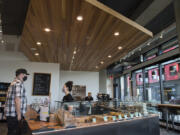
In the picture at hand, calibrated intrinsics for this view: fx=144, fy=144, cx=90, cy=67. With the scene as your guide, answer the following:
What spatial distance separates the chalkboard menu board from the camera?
6717 mm

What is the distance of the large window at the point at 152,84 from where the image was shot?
6963 mm

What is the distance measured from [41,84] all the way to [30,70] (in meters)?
0.84

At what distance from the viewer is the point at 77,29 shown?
12.1 ft

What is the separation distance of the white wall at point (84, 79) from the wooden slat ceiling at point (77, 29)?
390cm

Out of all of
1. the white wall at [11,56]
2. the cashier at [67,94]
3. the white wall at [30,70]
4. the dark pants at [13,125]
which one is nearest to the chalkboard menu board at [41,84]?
the white wall at [30,70]

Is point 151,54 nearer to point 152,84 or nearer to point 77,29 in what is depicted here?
point 152,84

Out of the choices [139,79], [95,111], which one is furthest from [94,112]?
[139,79]

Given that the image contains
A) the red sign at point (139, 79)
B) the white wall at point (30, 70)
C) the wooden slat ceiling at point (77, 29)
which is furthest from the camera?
the red sign at point (139, 79)

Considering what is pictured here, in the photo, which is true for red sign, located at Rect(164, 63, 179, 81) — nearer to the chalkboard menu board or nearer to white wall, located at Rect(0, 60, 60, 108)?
white wall, located at Rect(0, 60, 60, 108)

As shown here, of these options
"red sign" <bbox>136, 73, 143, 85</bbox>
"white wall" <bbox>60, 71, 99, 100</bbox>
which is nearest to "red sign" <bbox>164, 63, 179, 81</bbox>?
"red sign" <bbox>136, 73, 143, 85</bbox>

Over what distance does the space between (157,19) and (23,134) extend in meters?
4.53

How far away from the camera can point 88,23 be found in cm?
338

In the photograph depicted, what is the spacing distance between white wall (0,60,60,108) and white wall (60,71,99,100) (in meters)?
2.28

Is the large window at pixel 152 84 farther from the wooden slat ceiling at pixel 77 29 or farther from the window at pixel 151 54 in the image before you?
the wooden slat ceiling at pixel 77 29
